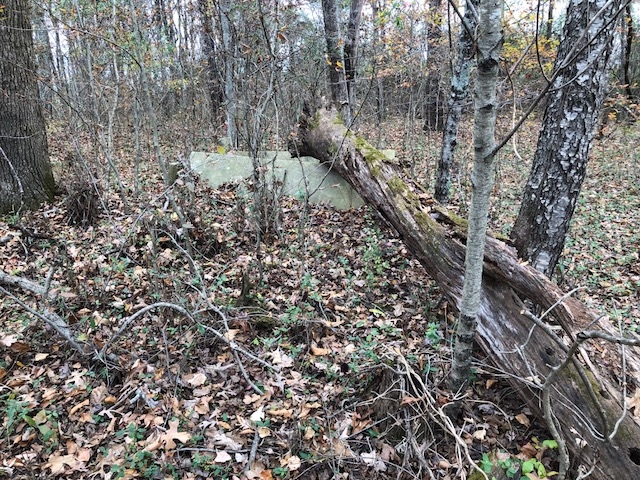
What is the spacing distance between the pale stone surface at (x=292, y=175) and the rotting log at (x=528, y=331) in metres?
1.66

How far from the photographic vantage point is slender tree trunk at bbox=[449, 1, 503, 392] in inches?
75.9

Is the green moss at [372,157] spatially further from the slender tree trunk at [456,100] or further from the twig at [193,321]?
the twig at [193,321]

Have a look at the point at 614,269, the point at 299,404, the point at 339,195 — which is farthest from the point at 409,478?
the point at 339,195

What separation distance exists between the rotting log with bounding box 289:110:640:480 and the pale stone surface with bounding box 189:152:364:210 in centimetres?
166

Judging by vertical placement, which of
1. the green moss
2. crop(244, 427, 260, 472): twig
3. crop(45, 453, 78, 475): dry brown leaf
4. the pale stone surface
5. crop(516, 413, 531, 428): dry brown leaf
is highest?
the green moss

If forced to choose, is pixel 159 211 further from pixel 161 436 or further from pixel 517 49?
pixel 517 49

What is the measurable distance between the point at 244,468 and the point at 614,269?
4965 millimetres

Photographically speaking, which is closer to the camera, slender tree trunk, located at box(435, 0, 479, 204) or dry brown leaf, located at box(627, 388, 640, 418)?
dry brown leaf, located at box(627, 388, 640, 418)

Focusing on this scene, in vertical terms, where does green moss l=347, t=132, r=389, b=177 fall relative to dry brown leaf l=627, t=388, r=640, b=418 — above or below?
above

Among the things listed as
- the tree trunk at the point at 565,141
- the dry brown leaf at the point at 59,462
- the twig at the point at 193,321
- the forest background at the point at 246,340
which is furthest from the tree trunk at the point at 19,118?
the tree trunk at the point at 565,141

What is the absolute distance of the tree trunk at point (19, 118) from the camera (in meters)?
5.55

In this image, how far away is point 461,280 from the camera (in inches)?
136

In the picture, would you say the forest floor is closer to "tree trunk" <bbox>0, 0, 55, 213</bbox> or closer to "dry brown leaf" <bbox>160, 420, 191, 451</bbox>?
"dry brown leaf" <bbox>160, 420, 191, 451</bbox>

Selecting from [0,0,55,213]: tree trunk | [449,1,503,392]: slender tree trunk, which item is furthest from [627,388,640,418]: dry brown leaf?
[0,0,55,213]: tree trunk
